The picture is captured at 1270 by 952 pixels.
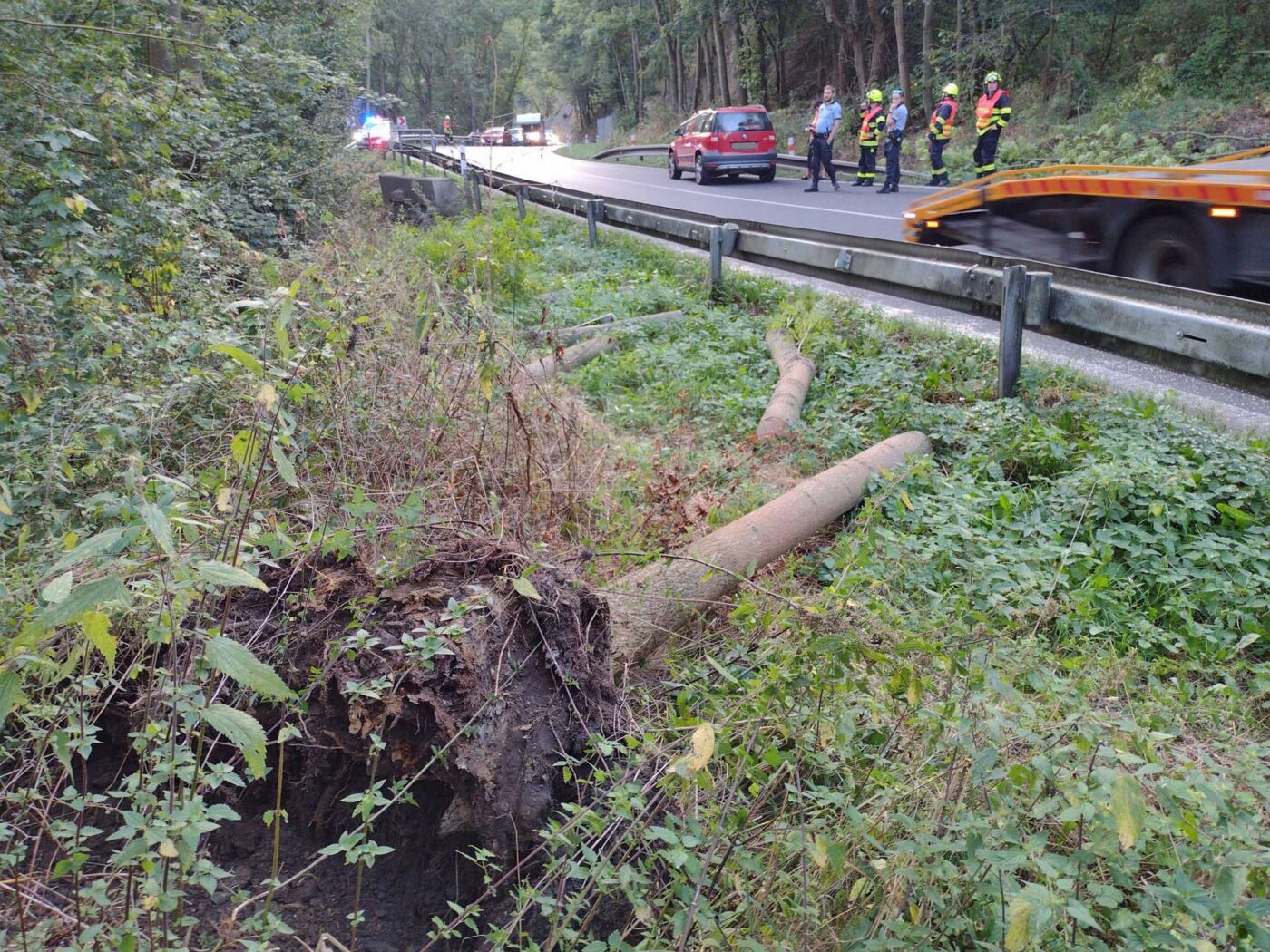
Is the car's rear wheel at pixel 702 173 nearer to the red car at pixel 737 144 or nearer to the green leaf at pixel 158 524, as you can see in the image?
the red car at pixel 737 144

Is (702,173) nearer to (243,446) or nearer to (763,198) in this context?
(763,198)

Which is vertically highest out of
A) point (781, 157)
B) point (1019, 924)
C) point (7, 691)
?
point (781, 157)

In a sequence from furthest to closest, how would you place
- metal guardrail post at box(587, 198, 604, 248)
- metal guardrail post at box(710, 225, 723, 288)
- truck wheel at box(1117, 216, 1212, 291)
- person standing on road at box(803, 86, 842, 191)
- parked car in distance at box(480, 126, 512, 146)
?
person standing on road at box(803, 86, 842, 191)
metal guardrail post at box(587, 198, 604, 248)
metal guardrail post at box(710, 225, 723, 288)
truck wheel at box(1117, 216, 1212, 291)
parked car in distance at box(480, 126, 512, 146)

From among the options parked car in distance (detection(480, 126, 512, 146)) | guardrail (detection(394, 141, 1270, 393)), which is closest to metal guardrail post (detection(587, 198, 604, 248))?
guardrail (detection(394, 141, 1270, 393))

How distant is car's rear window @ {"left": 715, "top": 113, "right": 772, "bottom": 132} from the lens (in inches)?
919

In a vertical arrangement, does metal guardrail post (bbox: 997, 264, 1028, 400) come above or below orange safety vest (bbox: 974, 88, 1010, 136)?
below

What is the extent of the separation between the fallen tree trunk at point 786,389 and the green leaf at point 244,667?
4230mm

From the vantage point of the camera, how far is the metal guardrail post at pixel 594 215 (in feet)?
Answer: 39.6

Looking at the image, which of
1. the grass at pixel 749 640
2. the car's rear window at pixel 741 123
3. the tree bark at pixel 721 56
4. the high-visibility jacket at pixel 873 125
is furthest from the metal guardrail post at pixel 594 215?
the tree bark at pixel 721 56

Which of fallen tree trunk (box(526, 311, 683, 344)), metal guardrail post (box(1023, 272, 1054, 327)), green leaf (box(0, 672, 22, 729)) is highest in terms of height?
metal guardrail post (box(1023, 272, 1054, 327))

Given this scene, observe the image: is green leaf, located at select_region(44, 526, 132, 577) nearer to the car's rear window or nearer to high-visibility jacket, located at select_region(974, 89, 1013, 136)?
high-visibility jacket, located at select_region(974, 89, 1013, 136)

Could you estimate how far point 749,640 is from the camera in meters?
3.59

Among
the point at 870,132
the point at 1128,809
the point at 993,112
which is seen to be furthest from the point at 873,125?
the point at 1128,809

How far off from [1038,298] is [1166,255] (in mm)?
2708
